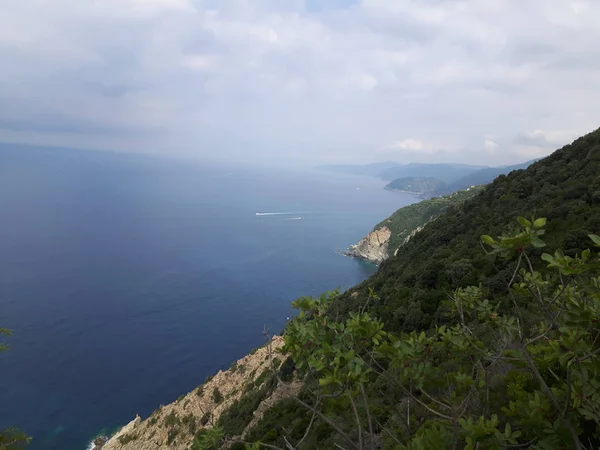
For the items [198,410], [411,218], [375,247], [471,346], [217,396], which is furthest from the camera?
[411,218]

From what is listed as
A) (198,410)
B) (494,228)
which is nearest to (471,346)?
(494,228)

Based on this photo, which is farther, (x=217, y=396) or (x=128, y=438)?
(x=128, y=438)

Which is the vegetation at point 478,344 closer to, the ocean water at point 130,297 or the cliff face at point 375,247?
the ocean water at point 130,297

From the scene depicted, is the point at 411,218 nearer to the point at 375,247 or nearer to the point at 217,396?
the point at 375,247

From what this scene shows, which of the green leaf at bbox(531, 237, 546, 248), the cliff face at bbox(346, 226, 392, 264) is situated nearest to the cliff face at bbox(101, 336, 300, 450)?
the green leaf at bbox(531, 237, 546, 248)

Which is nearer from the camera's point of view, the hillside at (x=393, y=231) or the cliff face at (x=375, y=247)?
the hillside at (x=393, y=231)

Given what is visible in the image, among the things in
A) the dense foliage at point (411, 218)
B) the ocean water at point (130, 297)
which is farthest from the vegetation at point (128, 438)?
the dense foliage at point (411, 218)
